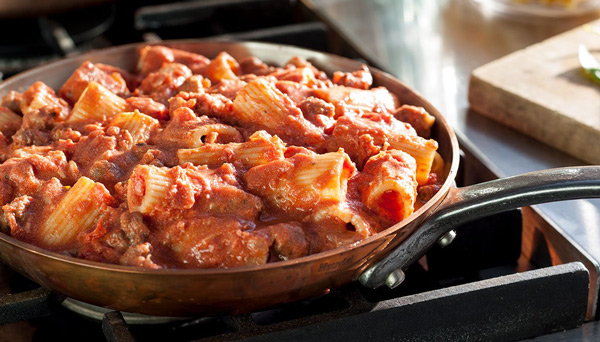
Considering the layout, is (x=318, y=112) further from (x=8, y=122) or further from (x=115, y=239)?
(x=8, y=122)

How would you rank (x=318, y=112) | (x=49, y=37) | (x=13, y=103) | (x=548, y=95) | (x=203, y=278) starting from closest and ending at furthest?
(x=203, y=278) < (x=318, y=112) < (x=13, y=103) < (x=548, y=95) < (x=49, y=37)

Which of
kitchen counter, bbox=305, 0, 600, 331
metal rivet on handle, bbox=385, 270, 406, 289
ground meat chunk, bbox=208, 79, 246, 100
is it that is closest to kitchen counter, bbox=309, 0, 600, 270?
kitchen counter, bbox=305, 0, 600, 331

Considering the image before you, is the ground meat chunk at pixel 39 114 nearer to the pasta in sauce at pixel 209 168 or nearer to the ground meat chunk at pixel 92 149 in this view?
the pasta in sauce at pixel 209 168

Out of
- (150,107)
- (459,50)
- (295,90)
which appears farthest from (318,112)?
(459,50)

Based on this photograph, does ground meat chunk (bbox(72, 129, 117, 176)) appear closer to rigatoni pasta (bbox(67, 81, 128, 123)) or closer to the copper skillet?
rigatoni pasta (bbox(67, 81, 128, 123))

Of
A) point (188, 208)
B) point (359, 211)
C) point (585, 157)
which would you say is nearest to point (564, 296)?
point (359, 211)
